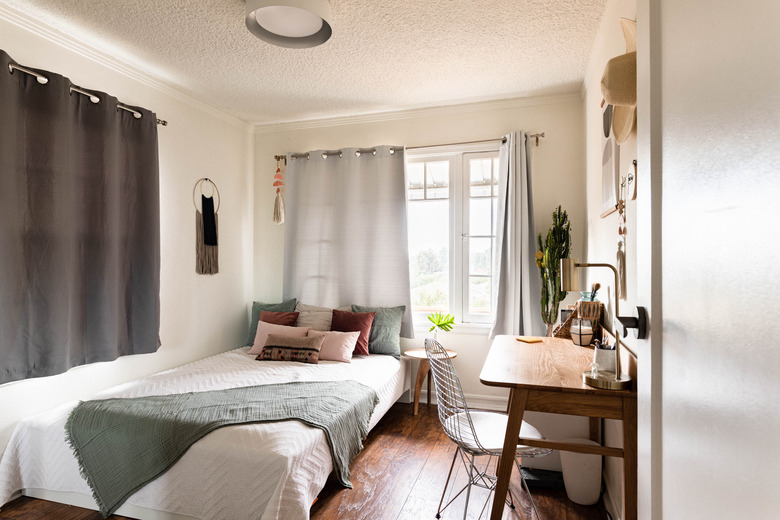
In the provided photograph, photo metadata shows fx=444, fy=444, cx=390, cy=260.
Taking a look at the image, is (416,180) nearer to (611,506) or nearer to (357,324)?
(357,324)

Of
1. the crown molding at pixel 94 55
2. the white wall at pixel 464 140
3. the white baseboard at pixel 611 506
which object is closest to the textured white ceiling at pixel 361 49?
the crown molding at pixel 94 55

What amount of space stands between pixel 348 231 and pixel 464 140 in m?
1.35

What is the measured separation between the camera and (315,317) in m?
3.95

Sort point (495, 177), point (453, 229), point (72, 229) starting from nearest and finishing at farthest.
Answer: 1. point (72, 229)
2. point (495, 177)
3. point (453, 229)

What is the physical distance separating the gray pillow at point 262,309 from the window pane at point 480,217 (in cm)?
181

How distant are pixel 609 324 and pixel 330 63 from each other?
2.46 meters

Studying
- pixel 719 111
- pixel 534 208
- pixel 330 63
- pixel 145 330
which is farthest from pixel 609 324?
pixel 145 330

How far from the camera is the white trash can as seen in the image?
2.33 metres

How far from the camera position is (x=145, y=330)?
10.3 feet

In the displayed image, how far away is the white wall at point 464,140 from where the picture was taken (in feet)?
12.1

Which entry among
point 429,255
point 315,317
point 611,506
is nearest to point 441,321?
point 429,255

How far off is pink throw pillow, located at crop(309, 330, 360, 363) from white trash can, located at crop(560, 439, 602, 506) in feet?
5.67

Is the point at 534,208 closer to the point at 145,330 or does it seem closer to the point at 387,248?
the point at 387,248

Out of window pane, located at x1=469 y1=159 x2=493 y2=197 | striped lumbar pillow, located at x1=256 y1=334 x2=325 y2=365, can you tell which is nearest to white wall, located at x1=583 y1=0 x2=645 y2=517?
window pane, located at x1=469 y1=159 x2=493 y2=197
